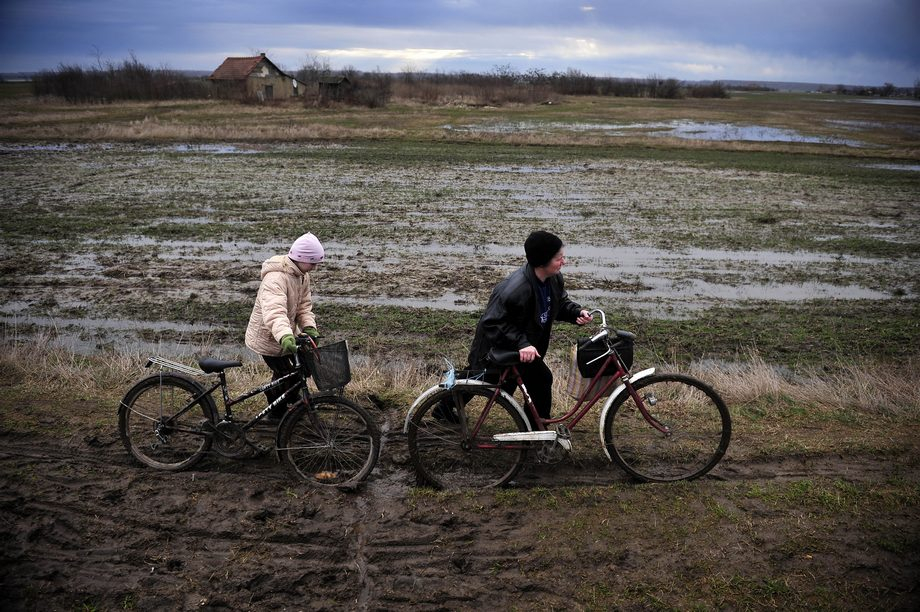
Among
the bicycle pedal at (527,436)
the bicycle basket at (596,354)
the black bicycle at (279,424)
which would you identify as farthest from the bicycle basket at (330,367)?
the bicycle basket at (596,354)

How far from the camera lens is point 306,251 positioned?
16.7ft

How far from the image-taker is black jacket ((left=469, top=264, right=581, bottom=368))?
4.86 meters

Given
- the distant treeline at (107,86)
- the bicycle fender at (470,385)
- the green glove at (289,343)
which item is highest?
the distant treeline at (107,86)

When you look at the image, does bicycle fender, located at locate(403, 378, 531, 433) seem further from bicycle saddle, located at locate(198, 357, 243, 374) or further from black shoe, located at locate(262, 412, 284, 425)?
bicycle saddle, located at locate(198, 357, 243, 374)

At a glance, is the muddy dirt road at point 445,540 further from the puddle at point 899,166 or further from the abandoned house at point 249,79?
the abandoned house at point 249,79

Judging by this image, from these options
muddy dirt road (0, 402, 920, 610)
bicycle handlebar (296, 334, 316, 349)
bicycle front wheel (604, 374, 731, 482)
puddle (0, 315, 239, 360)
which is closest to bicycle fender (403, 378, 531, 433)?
muddy dirt road (0, 402, 920, 610)

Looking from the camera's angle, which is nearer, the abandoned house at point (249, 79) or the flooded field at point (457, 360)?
the flooded field at point (457, 360)

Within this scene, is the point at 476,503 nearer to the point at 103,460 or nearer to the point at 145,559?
the point at 145,559

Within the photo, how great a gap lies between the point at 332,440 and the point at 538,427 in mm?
1643

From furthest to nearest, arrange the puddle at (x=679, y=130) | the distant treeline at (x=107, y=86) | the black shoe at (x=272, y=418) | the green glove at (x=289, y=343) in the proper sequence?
the distant treeline at (x=107, y=86), the puddle at (x=679, y=130), the black shoe at (x=272, y=418), the green glove at (x=289, y=343)

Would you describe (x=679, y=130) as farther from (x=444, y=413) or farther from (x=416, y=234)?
(x=444, y=413)

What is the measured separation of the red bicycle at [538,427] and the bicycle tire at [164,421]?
172 centimetres

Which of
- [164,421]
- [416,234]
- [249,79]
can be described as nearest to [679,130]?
[416,234]

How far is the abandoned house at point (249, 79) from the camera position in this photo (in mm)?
61906
